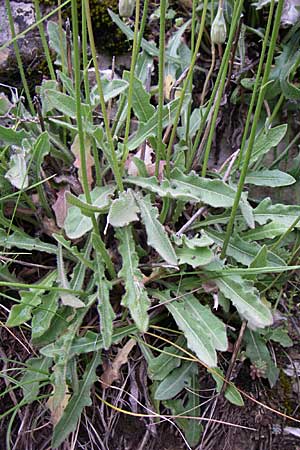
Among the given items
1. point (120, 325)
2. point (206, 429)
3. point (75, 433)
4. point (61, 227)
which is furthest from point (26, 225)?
point (206, 429)

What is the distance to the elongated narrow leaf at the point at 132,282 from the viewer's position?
1.10m

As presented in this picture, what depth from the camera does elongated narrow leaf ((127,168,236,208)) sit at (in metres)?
1.25

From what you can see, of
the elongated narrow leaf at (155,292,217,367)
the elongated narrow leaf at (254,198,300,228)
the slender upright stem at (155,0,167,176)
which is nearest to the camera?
the slender upright stem at (155,0,167,176)

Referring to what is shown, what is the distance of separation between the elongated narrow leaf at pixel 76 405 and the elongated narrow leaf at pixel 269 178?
0.55 m

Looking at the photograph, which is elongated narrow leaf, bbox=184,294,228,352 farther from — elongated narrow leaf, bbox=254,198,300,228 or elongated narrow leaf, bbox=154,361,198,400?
elongated narrow leaf, bbox=254,198,300,228

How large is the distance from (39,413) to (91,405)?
11 centimetres

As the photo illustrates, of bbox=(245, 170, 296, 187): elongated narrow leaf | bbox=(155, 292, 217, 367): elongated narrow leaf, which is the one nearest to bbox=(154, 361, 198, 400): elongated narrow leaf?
bbox=(155, 292, 217, 367): elongated narrow leaf

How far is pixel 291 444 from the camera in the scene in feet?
4.03

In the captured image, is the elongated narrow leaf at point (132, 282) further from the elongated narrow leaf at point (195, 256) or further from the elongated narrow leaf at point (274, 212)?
the elongated narrow leaf at point (274, 212)

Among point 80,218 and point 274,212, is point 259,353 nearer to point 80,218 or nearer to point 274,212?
point 274,212

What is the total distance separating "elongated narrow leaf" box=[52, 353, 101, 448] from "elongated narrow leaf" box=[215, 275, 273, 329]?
0.99ft

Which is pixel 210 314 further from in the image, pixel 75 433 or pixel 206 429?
pixel 75 433

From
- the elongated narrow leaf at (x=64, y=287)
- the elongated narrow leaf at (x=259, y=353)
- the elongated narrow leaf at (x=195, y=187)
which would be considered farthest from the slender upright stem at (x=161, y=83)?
the elongated narrow leaf at (x=259, y=353)

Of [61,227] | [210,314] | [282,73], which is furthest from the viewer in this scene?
[282,73]
